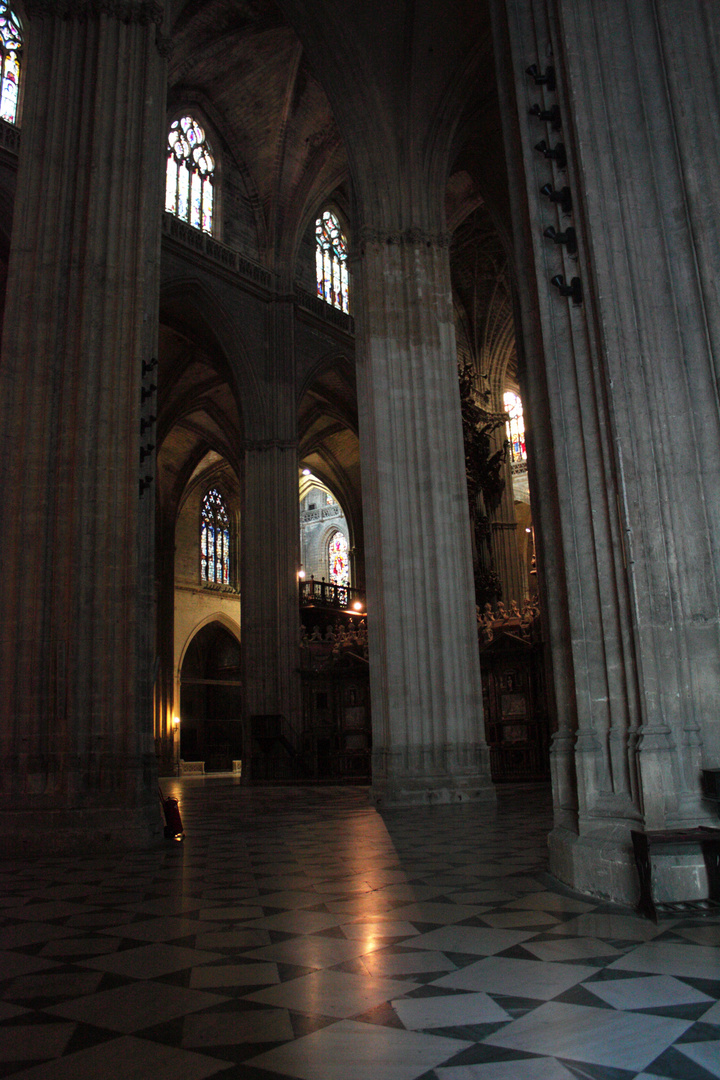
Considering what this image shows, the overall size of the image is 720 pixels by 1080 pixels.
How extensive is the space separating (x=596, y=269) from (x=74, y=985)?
4632mm

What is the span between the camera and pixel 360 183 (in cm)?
1387

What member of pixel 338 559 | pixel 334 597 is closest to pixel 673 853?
pixel 334 597

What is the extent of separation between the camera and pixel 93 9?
31.8 feet

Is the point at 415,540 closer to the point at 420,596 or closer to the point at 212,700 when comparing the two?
the point at 420,596

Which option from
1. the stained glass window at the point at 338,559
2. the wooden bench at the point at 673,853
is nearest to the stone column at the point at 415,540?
the wooden bench at the point at 673,853

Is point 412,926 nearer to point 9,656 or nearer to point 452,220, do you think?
point 9,656

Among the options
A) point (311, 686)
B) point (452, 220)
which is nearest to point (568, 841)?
point (311, 686)

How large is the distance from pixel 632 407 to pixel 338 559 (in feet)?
123

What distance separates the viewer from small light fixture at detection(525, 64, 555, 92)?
18.7 ft

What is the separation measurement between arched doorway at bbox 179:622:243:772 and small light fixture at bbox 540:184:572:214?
1254 inches

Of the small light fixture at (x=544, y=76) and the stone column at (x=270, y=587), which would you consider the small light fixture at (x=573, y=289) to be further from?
the stone column at (x=270, y=587)

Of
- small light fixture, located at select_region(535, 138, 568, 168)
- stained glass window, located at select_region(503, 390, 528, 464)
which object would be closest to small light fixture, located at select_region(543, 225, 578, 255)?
small light fixture, located at select_region(535, 138, 568, 168)

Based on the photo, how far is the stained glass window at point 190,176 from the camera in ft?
71.6

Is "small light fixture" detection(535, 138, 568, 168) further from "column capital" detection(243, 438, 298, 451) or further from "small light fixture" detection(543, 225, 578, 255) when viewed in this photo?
"column capital" detection(243, 438, 298, 451)
